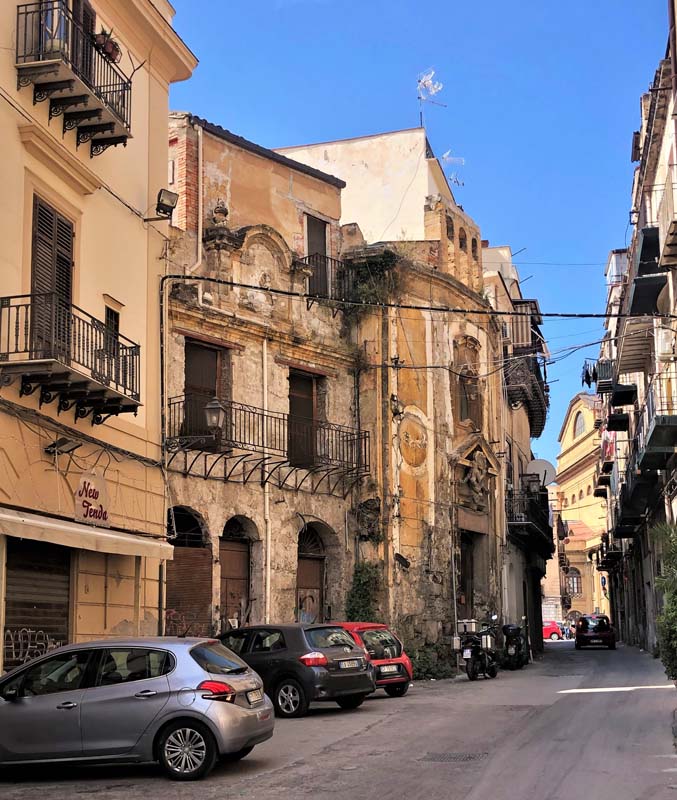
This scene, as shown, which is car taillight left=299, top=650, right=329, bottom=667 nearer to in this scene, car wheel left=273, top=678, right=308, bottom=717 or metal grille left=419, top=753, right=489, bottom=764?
car wheel left=273, top=678, right=308, bottom=717

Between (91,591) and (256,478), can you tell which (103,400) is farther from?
(256,478)

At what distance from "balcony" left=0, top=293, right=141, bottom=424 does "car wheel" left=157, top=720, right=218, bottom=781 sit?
5277 millimetres

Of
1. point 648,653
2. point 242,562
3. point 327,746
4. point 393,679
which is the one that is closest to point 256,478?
point 242,562

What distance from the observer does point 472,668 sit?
25406 mm

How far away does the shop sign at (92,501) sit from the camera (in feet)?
52.3

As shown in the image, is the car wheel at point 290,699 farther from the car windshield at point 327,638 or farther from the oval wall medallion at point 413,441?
the oval wall medallion at point 413,441

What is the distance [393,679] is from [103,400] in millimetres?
7914

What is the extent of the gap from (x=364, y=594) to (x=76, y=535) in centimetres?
1210

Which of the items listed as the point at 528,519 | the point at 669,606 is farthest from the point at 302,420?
the point at 528,519

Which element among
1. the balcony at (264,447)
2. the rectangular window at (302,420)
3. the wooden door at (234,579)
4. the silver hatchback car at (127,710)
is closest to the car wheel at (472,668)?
the balcony at (264,447)

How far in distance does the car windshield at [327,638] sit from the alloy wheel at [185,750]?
6378 mm

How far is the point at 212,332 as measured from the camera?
23000 mm

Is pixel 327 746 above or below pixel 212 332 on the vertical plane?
below

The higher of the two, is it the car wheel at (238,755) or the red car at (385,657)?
the red car at (385,657)
